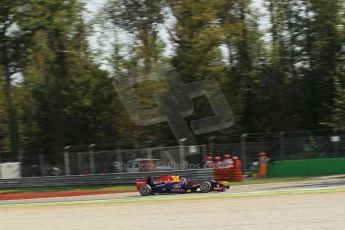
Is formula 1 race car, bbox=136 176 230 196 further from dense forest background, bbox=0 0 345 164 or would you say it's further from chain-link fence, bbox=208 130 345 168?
dense forest background, bbox=0 0 345 164

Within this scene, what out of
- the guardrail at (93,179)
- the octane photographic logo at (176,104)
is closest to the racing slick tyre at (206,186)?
the guardrail at (93,179)

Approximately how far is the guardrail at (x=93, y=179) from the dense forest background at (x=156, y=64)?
756 centimetres

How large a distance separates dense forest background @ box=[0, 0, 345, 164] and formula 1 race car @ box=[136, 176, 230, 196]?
15.1 meters

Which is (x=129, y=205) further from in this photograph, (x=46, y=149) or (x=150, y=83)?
(x=46, y=149)

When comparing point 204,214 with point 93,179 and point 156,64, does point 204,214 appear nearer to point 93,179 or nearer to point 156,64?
point 93,179

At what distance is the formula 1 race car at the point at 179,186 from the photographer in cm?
1811

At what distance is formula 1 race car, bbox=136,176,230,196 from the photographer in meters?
18.1

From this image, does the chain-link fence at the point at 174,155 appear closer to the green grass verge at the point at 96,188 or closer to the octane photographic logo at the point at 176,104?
the green grass verge at the point at 96,188

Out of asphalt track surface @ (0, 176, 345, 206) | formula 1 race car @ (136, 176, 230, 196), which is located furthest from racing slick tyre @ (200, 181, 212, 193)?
asphalt track surface @ (0, 176, 345, 206)

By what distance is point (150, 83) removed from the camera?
3362cm

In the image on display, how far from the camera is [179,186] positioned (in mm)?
18219

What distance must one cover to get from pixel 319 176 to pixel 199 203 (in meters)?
13.0

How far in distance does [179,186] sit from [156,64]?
17.6 metres

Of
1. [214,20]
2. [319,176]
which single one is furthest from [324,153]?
[214,20]
